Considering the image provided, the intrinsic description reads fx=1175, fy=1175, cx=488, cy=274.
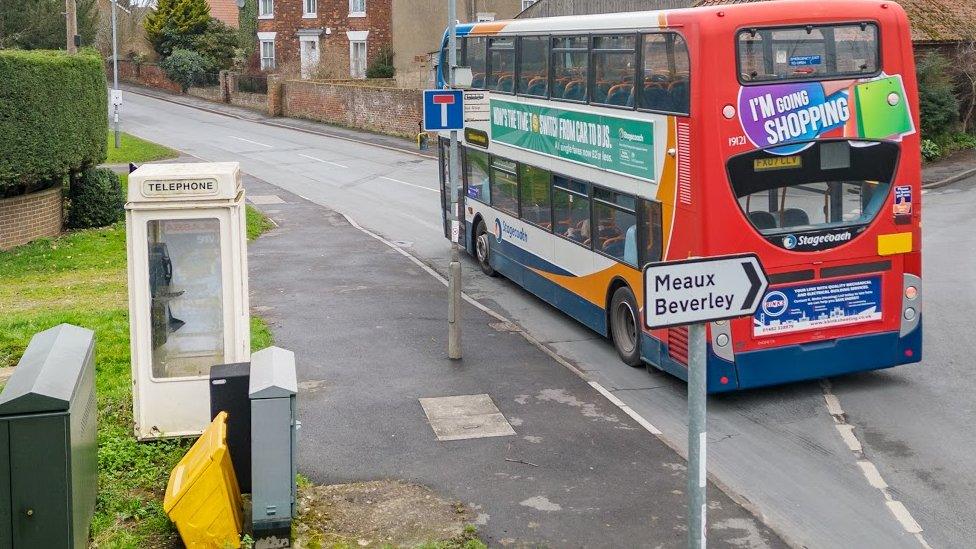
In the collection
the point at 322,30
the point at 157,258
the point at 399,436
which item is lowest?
the point at 399,436

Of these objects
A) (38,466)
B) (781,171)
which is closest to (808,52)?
(781,171)

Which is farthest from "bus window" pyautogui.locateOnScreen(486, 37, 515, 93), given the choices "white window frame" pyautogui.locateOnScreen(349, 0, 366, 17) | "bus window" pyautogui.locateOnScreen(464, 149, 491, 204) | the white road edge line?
"white window frame" pyautogui.locateOnScreen(349, 0, 366, 17)

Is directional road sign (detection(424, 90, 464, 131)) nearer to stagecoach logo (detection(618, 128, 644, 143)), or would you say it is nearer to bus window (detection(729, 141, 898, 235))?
stagecoach logo (detection(618, 128, 644, 143))

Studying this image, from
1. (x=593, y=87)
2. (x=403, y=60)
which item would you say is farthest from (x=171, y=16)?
(x=593, y=87)

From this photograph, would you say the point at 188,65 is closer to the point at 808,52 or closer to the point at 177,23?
the point at 177,23

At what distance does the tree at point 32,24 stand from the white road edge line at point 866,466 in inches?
1381

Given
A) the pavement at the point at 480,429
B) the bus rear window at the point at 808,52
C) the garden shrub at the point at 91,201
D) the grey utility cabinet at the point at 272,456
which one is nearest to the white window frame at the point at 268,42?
the garden shrub at the point at 91,201

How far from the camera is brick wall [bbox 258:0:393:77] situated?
2195 inches

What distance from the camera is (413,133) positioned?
142ft

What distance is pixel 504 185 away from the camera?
1777 cm

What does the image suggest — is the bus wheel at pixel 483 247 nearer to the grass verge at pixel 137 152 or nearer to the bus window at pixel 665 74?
the bus window at pixel 665 74

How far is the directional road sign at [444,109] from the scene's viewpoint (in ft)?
42.5

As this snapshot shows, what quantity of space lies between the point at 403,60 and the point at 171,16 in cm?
1479

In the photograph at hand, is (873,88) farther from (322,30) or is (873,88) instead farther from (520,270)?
(322,30)
